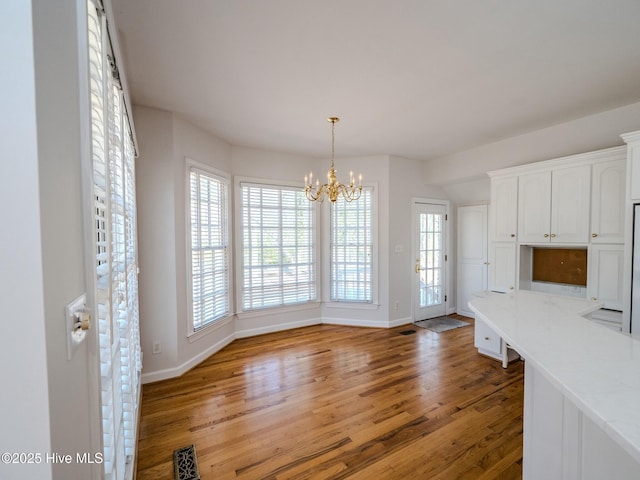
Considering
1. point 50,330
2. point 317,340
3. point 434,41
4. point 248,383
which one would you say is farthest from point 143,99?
point 317,340

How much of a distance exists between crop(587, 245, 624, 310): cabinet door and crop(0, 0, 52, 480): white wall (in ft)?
12.9

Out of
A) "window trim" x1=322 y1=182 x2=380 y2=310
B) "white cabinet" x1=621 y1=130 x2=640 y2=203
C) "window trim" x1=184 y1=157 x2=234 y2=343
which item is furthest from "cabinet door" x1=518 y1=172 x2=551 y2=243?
"window trim" x1=184 y1=157 x2=234 y2=343

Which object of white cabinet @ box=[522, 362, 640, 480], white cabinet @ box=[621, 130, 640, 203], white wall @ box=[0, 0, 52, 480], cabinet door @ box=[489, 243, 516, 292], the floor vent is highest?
white cabinet @ box=[621, 130, 640, 203]

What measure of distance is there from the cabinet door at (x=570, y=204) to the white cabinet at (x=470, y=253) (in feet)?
5.76

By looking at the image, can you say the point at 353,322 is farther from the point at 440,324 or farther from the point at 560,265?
the point at 560,265

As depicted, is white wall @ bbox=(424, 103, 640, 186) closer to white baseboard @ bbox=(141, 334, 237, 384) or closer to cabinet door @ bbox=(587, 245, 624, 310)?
cabinet door @ bbox=(587, 245, 624, 310)

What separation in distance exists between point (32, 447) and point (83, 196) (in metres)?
0.60

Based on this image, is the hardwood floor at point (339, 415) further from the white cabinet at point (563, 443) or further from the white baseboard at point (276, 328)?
the white cabinet at point (563, 443)

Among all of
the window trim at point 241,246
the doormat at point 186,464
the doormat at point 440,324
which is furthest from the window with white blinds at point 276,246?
the doormat at point 186,464

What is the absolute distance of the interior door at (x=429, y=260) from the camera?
4.78 metres

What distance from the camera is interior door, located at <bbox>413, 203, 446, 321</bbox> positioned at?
4.78 m

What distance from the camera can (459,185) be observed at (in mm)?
4773

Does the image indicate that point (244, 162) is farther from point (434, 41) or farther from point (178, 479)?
point (178, 479)

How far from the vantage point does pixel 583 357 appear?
3.19 ft
